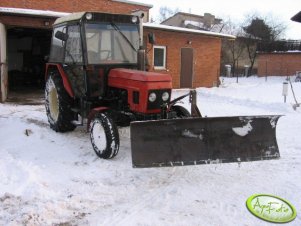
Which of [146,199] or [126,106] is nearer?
[146,199]

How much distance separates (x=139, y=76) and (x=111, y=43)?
3.67 feet

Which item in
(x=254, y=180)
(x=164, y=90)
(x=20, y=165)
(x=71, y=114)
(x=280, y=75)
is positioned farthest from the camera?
(x=280, y=75)

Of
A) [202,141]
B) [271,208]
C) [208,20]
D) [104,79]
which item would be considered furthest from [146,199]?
[208,20]

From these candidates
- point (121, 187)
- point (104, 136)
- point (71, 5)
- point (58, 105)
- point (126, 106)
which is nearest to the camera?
point (121, 187)

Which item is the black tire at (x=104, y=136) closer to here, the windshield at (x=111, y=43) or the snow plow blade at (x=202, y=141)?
the snow plow blade at (x=202, y=141)

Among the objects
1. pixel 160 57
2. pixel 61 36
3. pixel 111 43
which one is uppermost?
pixel 61 36

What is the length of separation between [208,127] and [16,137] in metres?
3.87

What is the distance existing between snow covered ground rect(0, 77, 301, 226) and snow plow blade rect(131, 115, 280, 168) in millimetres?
273

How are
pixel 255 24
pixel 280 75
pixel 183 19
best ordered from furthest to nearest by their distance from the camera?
pixel 255 24 → pixel 183 19 → pixel 280 75

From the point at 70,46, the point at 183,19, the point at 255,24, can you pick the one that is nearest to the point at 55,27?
the point at 70,46

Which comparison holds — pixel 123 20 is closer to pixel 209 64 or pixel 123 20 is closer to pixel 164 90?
pixel 164 90

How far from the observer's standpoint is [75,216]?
13.4ft

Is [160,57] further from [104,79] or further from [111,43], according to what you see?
[104,79]

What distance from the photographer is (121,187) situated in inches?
193
